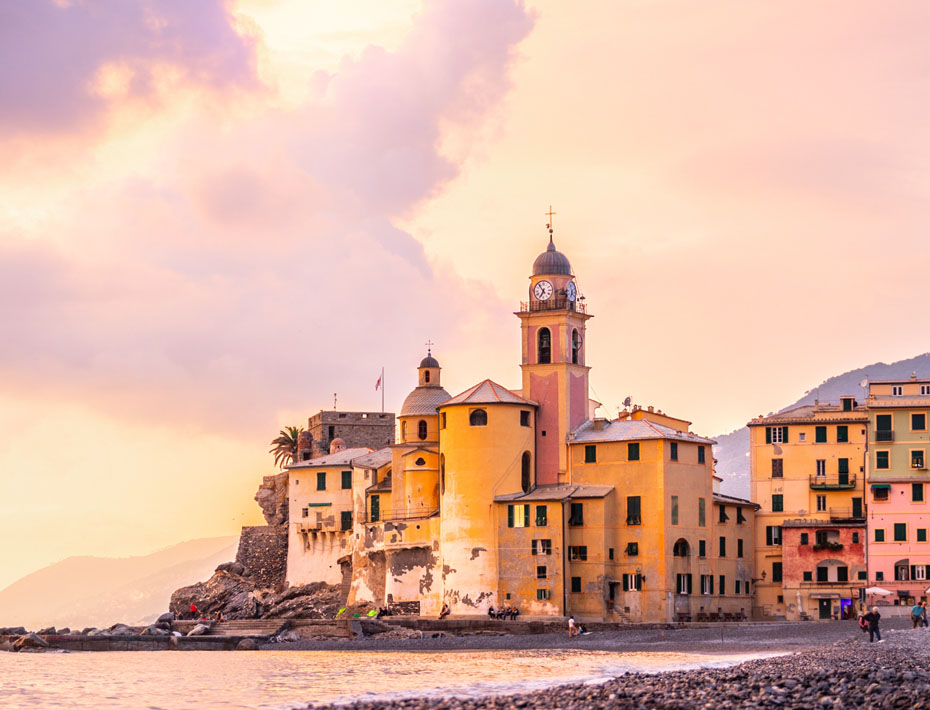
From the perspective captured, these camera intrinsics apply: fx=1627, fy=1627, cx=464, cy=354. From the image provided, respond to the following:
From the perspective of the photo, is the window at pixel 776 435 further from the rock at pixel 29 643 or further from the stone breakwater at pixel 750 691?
the stone breakwater at pixel 750 691

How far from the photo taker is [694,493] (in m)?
94.0

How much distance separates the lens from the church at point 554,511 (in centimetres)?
9138

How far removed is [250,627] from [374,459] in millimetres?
→ 15542

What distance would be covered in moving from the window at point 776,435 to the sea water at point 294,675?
31.4m

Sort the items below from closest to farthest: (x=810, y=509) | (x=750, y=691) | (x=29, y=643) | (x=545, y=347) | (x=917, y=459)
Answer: (x=750, y=691) → (x=29, y=643) → (x=917, y=459) → (x=545, y=347) → (x=810, y=509)

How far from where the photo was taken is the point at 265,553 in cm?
11681

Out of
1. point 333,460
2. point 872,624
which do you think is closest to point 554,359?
point 333,460

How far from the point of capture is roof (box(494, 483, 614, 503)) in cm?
9169

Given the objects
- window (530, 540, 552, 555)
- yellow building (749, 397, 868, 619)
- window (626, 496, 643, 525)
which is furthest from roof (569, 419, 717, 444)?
window (530, 540, 552, 555)

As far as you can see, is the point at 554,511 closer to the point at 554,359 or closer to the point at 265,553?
the point at 554,359

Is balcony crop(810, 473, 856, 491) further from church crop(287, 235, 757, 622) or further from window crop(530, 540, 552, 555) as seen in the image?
window crop(530, 540, 552, 555)

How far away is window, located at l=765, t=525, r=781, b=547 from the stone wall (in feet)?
114

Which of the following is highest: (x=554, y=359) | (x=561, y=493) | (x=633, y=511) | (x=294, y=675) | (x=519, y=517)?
(x=554, y=359)

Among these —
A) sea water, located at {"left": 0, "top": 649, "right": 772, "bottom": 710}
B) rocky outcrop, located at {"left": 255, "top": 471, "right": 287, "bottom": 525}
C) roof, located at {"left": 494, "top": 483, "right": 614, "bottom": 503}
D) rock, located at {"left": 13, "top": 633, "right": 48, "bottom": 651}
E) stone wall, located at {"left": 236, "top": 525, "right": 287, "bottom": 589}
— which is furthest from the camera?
rocky outcrop, located at {"left": 255, "top": 471, "right": 287, "bottom": 525}
